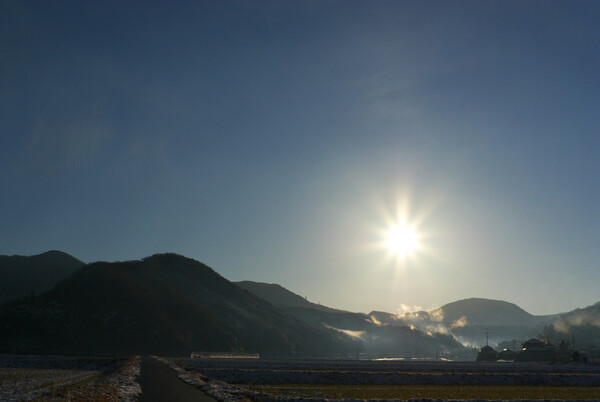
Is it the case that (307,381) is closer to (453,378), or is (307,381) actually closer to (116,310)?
(453,378)

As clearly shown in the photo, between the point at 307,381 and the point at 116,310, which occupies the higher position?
the point at 116,310

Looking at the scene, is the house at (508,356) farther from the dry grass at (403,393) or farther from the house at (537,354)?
the dry grass at (403,393)

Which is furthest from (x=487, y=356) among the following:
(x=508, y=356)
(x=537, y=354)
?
(x=537, y=354)

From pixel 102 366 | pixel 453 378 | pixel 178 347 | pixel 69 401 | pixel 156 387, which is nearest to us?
pixel 69 401

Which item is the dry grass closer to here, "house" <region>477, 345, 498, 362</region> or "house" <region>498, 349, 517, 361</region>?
"house" <region>477, 345, 498, 362</region>

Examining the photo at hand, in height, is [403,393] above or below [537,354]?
below

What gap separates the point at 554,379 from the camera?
65.1m

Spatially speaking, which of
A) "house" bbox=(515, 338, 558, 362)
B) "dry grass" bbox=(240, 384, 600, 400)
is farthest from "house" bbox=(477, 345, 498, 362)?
"dry grass" bbox=(240, 384, 600, 400)

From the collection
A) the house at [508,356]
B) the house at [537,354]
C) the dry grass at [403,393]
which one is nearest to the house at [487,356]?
the house at [508,356]

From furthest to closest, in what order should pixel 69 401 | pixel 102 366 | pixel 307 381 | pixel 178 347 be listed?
1. pixel 178 347
2. pixel 102 366
3. pixel 307 381
4. pixel 69 401

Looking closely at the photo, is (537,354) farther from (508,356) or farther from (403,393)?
(403,393)

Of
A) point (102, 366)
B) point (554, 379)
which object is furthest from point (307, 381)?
point (102, 366)

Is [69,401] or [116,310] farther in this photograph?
[116,310]

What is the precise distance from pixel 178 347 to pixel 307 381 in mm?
135415
